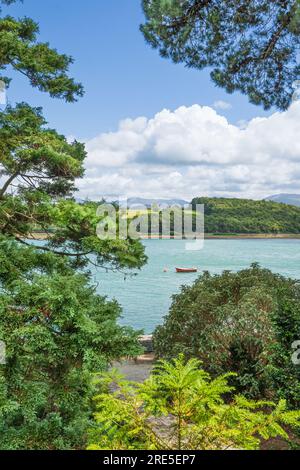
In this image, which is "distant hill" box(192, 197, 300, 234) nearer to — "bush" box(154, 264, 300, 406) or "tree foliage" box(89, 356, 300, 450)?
"bush" box(154, 264, 300, 406)

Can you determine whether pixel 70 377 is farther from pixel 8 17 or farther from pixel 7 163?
pixel 8 17

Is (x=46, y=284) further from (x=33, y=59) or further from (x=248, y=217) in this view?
(x=248, y=217)

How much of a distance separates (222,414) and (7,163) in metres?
4.08

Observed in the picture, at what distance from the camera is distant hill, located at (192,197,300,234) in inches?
2030

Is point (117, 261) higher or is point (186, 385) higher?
point (117, 261)

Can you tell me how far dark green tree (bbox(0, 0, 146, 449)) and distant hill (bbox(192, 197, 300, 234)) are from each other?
4574cm

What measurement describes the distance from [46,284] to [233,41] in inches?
214

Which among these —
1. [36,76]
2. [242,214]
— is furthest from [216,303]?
[242,214]

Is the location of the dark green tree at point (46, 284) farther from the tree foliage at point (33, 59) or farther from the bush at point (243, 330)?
the bush at point (243, 330)

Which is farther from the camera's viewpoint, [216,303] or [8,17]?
[216,303]

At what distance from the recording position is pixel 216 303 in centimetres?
821

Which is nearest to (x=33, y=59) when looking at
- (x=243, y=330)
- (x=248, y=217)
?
(x=243, y=330)

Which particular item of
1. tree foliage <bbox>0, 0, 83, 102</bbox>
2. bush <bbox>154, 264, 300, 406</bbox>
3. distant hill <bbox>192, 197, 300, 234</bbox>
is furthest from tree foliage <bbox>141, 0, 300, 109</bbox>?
distant hill <bbox>192, 197, 300, 234</bbox>

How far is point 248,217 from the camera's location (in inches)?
2162
